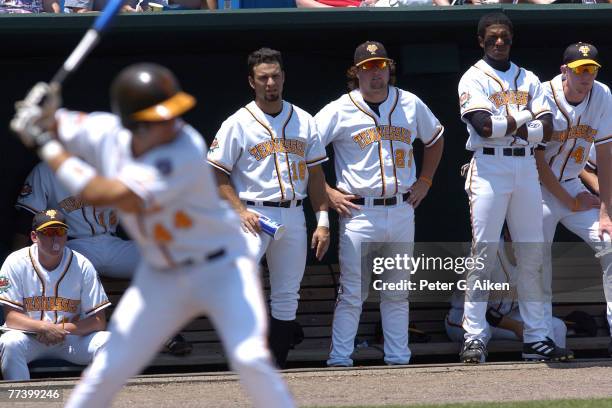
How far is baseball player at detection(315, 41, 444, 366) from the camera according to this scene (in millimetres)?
6148

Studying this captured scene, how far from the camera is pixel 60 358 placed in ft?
20.1

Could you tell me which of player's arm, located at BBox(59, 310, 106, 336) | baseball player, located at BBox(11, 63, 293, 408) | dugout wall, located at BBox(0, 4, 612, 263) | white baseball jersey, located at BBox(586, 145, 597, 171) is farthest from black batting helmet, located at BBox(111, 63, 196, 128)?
white baseball jersey, located at BBox(586, 145, 597, 171)

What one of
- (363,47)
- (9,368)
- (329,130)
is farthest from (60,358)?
(363,47)

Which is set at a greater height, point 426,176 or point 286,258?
point 426,176

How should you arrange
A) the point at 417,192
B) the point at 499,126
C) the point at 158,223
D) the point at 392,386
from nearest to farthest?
the point at 158,223, the point at 392,386, the point at 499,126, the point at 417,192

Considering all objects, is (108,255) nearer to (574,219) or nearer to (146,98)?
(574,219)

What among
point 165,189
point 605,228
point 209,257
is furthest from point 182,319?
point 605,228

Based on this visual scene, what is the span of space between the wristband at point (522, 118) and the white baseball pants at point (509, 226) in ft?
0.77

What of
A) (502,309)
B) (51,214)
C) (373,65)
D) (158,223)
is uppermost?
(373,65)

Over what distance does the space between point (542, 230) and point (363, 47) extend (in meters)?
1.39

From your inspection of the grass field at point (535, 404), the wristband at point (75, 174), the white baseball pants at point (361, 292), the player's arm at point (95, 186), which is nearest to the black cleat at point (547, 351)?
the white baseball pants at point (361, 292)

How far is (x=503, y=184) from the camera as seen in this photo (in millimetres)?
6059

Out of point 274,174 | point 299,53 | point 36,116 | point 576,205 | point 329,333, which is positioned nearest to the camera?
point 36,116

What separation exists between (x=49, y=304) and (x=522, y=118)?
2643mm
